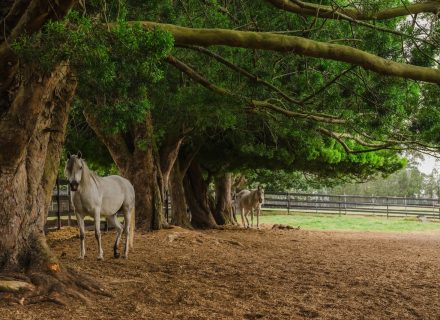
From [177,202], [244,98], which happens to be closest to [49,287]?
[244,98]

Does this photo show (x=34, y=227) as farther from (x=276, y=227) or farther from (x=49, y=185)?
(x=276, y=227)

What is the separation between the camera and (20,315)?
463cm

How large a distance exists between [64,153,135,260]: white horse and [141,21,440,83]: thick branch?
10.3 feet

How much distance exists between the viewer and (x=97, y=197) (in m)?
8.16

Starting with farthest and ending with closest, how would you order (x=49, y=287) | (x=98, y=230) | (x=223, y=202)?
(x=223, y=202), (x=98, y=230), (x=49, y=287)

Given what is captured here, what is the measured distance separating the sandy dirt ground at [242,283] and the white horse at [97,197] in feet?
1.63

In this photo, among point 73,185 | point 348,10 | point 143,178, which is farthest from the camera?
point 143,178

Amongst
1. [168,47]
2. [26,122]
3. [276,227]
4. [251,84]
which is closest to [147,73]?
[168,47]

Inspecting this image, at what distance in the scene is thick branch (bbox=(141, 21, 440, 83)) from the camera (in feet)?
17.5

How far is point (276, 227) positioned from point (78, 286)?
14354 mm

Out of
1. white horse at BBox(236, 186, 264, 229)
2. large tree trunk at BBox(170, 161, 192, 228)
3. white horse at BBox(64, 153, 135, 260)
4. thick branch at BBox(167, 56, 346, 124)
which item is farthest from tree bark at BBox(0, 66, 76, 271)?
white horse at BBox(236, 186, 264, 229)

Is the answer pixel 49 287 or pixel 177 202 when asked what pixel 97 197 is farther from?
pixel 177 202

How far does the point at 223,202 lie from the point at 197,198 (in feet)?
8.53

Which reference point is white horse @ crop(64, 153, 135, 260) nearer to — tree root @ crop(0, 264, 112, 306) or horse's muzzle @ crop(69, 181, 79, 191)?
horse's muzzle @ crop(69, 181, 79, 191)
